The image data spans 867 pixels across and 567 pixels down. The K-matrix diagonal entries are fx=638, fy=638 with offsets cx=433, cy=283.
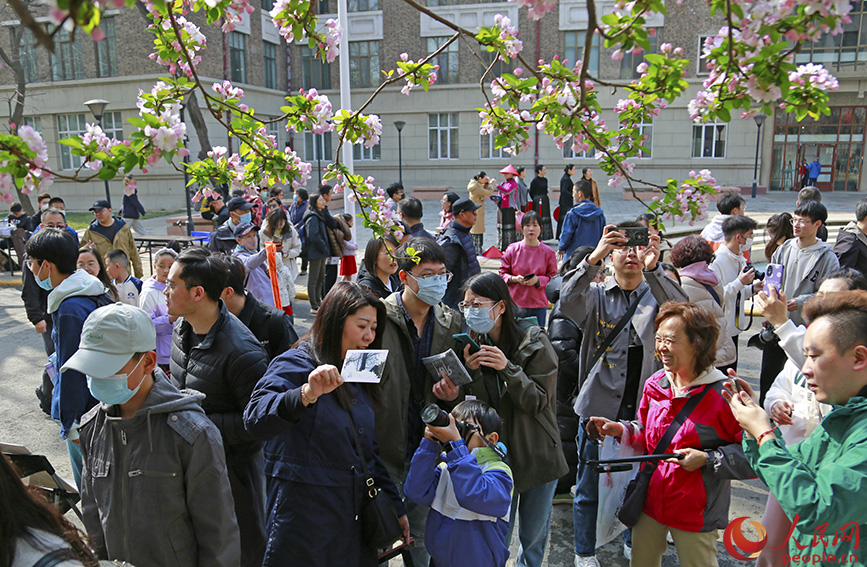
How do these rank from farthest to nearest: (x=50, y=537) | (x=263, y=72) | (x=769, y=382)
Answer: (x=263, y=72)
(x=769, y=382)
(x=50, y=537)

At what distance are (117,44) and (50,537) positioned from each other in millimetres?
30955

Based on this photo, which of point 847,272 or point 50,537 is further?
point 847,272

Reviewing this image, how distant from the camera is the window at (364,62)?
3225cm

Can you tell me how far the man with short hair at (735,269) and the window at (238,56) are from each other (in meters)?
27.7

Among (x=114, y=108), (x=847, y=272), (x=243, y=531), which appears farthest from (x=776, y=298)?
(x=114, y=108)

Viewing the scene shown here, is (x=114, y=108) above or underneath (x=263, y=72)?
underneath

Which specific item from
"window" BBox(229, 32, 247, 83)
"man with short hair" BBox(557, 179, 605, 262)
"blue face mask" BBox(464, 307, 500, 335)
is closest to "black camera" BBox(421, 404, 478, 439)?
"blue face mask" BBox(464, 307, 500, 335)

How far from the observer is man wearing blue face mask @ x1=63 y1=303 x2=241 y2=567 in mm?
2500

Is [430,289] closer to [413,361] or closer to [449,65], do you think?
[413,361]

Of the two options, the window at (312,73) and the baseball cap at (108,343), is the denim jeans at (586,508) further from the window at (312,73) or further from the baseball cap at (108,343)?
the window at (312,73)

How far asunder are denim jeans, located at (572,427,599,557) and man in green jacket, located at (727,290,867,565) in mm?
1400

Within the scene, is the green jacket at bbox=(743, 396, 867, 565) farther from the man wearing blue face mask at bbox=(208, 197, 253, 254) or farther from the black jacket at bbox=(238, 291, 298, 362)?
the man wearing blue face mask at bbox=(208, 197, 253, 254)

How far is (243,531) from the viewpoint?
10.6 ft

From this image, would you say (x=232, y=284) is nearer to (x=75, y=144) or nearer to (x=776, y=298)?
(x=75, y=144)
